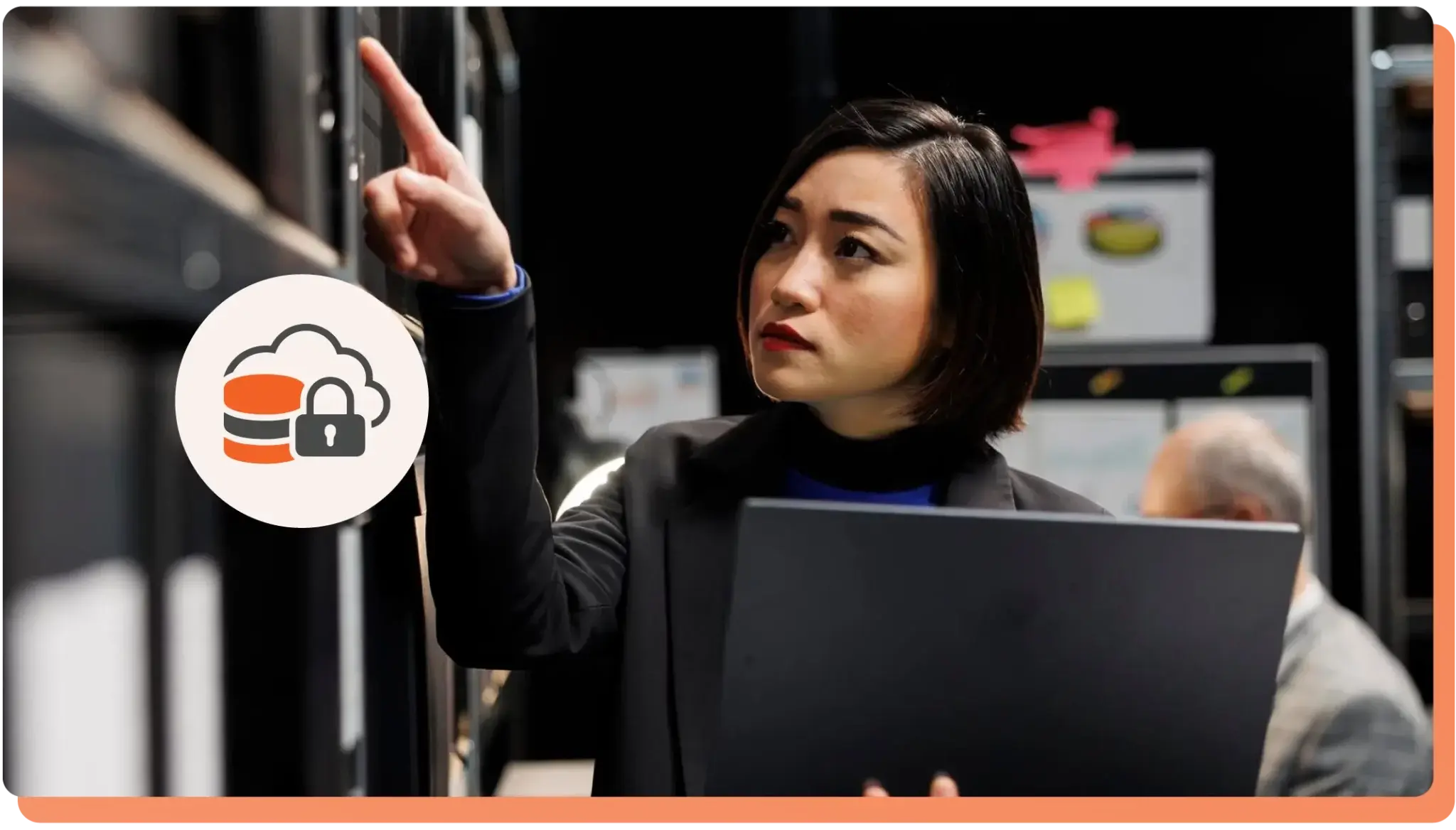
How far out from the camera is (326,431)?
58 cm

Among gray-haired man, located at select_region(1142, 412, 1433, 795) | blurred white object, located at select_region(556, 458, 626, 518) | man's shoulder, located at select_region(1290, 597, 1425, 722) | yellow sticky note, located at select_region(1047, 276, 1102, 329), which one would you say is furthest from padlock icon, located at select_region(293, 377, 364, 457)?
man's shoulder, located at select_region(1290, 597, 1425, 722)

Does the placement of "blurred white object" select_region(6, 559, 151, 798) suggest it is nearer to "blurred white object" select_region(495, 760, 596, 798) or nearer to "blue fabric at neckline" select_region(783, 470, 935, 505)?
"blurred white object" select_region(495, 760, 596, 798)

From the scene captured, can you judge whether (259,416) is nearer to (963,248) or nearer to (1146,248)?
(963,248)

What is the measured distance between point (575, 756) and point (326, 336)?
0.29 metres

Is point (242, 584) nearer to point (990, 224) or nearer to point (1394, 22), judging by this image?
point (990, 224)

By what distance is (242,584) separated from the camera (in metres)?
0.60

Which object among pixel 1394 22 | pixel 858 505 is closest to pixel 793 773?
pixel 858 505

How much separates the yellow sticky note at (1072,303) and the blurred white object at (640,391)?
0.76ft

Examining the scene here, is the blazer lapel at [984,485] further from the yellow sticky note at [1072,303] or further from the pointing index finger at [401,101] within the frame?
the pointing index finger at [401,101]

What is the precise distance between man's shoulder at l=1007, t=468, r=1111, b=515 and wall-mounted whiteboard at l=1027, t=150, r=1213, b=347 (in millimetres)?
189

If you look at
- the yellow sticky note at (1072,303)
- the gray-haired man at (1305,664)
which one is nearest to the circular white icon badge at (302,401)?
the yellow sticky note at (1072,303)

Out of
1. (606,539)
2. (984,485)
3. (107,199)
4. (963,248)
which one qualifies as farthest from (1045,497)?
(107,199)

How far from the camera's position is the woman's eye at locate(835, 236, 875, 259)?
24.7 inches

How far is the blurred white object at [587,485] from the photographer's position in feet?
2.15
